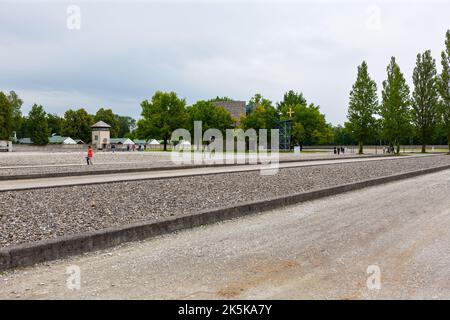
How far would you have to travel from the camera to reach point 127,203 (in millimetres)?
9211

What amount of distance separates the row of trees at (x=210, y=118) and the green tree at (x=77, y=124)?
44.0 metres

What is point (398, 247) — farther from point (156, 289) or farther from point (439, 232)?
point (156, 289)

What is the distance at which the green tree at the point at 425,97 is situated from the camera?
69.6m

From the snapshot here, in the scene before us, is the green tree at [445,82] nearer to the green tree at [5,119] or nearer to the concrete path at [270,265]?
the concrete path at [270,265]

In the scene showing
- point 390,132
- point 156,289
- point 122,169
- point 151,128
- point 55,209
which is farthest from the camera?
point 151,128

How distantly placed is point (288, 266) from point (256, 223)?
121 inches

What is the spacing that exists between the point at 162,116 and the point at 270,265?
7372 cm

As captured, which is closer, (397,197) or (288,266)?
(288,266)

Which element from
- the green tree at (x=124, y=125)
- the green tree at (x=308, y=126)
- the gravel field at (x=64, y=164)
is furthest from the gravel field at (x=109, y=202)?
the green tree at (x=124, y=125)

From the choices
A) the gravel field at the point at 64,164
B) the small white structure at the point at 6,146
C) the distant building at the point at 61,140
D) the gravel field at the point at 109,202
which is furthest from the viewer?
the distant building at the point at 61,140

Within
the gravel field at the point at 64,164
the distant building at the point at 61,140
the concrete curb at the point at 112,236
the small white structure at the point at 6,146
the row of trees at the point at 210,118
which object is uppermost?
the row of trees at the point at 210,118

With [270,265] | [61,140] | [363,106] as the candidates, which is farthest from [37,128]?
[270,265]

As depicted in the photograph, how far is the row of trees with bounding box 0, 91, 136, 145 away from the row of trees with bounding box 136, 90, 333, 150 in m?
26.1
